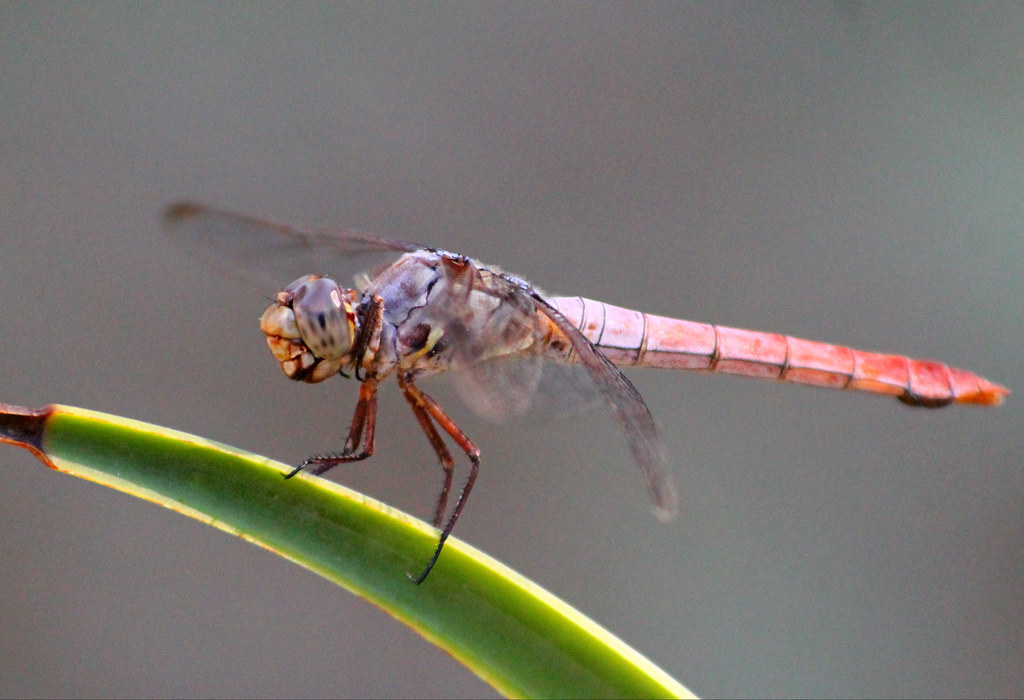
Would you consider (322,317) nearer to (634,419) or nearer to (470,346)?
(470,346)

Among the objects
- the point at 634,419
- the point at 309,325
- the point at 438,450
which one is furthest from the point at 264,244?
the point at 634,419

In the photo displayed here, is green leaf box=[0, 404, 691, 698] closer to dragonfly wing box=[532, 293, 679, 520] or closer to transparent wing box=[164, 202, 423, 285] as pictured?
dragonfly wing box=[532, 293, 679, 520]

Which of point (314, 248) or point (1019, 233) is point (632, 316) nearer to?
point (314, 248)

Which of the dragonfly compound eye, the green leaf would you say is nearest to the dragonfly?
the dragonfly compound eye

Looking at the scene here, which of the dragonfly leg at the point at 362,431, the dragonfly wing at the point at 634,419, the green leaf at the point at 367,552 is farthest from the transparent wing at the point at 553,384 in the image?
the green leaf at the point at 367,552

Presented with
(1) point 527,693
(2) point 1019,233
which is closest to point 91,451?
(1) point 527,693

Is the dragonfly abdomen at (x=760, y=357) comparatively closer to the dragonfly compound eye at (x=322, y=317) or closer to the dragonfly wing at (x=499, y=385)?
the dragonfly wing at (x=499, y=385)
